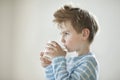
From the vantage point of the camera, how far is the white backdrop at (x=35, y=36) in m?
1.96

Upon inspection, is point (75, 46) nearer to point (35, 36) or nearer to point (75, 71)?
point (75, 71)

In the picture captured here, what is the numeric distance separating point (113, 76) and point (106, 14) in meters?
0.46

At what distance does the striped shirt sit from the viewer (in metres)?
0.89

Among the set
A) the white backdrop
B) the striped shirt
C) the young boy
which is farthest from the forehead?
the white backdrop

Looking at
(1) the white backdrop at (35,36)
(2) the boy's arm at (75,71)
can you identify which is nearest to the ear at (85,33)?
(2) the boy's arm at (75,71)

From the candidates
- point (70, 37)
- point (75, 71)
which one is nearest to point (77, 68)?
point (75, 71)

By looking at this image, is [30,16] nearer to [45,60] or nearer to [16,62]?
[16,62]

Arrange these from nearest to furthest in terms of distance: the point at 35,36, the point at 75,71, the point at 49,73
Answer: the point at 75,71 < the point at 49,73 < the point at 35,36

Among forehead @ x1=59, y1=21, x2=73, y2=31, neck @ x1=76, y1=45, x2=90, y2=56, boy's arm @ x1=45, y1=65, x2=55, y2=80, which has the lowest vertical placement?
boy's arm @ x1=45, y1=65, x2=55, y2=80

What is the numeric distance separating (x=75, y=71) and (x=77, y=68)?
0.01m

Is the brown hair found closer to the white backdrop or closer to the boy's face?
the boy's face

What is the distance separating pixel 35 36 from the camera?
6.44ft

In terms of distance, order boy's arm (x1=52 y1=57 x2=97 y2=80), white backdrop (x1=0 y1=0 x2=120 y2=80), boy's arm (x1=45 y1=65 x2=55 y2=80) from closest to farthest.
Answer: boy's arm (x1=52 y1=57 x2=97 y2=80) → boy's arm (x1=45 y1=65 x2=55 y2=80) → white backdrop (x1=0 y1=0 x2=120 y2=80)

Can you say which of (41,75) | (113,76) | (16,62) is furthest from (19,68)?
(113,76)
